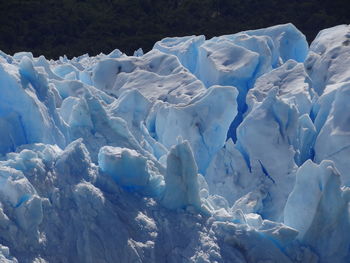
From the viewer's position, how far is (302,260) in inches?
253

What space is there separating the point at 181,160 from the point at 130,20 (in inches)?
601

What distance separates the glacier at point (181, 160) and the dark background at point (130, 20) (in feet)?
29.0

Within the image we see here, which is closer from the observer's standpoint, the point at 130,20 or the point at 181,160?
the point at 181,160

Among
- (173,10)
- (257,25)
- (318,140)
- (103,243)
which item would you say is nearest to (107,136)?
(103,243)

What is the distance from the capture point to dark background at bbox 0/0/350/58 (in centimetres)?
2000

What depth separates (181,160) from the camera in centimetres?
650

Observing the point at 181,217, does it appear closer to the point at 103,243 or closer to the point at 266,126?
the point at 103,243

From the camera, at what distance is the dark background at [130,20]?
20.0 metres

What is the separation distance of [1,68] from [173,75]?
3.74 m

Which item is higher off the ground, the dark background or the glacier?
the glacier

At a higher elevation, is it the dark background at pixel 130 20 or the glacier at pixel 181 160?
the glacier at pixel 181 160

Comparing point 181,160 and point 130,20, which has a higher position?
point 181,160

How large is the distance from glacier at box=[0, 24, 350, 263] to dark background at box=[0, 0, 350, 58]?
8824 mm

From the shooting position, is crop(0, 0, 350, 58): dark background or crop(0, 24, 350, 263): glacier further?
crop(0, 0, 350, 58): dark background
